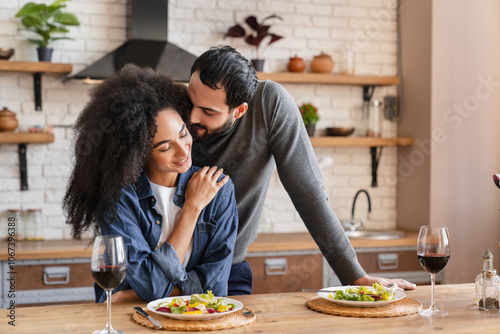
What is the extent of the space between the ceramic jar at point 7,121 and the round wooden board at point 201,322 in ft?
7.83

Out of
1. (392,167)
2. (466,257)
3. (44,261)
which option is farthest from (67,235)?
(466,257)

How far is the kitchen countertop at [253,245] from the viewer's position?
10.7ft

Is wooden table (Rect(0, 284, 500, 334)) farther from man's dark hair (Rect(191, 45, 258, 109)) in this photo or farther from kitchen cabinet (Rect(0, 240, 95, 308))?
kitchen cabinet (Rect(0, 240, 95, 308))

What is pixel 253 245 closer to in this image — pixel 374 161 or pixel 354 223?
pixel 354 223

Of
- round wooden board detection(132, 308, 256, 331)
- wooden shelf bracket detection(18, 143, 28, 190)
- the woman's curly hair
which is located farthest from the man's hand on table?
wooden shelf bracket detection(18, 143, 28, 190)

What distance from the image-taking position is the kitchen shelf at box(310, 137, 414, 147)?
13.6 feet

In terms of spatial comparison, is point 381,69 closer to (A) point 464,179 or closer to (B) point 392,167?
(B) point 392,167

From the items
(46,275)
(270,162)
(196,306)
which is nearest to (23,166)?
(46,275)

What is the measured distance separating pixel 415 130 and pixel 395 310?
2.86 metres

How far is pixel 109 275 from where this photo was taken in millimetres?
1346

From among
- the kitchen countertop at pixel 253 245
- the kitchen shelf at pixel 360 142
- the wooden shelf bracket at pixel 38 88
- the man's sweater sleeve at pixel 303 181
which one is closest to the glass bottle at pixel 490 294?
the man's sweater sleeve at pixel 303 181

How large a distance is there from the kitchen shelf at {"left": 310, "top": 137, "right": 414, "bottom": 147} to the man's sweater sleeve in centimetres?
186

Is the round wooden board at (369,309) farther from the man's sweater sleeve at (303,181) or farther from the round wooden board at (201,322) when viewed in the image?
the man's sweater sleeve at (303,181)

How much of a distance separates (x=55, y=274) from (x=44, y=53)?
1.31 m
